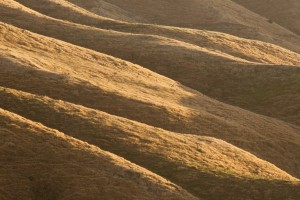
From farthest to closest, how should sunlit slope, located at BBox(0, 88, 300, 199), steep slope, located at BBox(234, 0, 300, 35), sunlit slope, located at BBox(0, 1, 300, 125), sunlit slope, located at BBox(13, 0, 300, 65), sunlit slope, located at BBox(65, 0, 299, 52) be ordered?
1. steep slope, located at BBox(234, 0, 300, 35)
2. sunlit slope, located at BBox(65, 0, 299, 52)
3. sunlit slope, located at BBox(13, 0, 300, 65)
4. sunlit slope, located at BBox(0, 1, 300, 125)
5. sunlit slope, located at BBox(0, 88, 300, 199)

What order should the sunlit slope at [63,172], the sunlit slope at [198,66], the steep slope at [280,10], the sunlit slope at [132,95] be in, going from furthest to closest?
1. the steep slope at [280,10]
2. the sunlit slope at [198,66]
3. the sunlit slope at [132,95]
4. the sunlit slope at [63,172]

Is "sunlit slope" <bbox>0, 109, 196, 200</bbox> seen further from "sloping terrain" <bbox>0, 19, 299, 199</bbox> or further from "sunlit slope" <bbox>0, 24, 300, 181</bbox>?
"sunlit slope" <bbox>0, 24, 300, 181</bbox>

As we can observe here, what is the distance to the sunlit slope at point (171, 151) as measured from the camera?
4119 cm

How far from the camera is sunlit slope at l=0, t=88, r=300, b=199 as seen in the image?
4119cm

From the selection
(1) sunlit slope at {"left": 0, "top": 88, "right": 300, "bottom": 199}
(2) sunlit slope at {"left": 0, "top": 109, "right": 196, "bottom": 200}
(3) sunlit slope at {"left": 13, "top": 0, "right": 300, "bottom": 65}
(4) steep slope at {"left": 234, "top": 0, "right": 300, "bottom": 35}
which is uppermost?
(4) steep slope at {"left": 234, "top": 0, "right": 300, "bottom": 35}

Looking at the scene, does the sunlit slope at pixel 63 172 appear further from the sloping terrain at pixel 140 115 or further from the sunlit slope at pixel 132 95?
the sunlit slope at pixel 132 95

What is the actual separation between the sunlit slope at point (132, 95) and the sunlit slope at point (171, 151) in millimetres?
4932

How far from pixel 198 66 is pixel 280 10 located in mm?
84908

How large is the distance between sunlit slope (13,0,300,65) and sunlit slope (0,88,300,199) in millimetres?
42965

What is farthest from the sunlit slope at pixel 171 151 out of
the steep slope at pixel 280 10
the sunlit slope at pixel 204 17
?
the steep slope at pixel 280 10

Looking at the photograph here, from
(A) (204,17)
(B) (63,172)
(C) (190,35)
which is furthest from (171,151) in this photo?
(A) (204,17)

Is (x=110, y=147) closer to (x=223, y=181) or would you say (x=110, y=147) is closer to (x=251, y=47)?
(x=223, y=181)

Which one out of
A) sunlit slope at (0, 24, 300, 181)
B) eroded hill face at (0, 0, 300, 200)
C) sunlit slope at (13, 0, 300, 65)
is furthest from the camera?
sunlit slope at (13, 0, 300, 65)

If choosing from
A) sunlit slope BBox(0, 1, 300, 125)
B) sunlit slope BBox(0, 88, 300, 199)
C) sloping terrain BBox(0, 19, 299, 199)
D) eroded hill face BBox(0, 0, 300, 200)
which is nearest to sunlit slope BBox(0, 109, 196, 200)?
eroded hill face BBox(0, 0, 300, 200)
